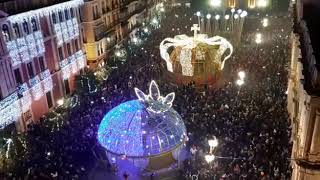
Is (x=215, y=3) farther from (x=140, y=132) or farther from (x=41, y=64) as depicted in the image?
(x=140, y=132)

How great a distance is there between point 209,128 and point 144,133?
5368mm

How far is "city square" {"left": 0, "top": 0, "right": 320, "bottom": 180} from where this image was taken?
21391 mm

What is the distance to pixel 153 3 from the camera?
73.2 metres

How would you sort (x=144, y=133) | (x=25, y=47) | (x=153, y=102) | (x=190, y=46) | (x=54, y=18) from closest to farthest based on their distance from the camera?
1. (x=144, y=133)
2. (x=153, y=102)
3. (x=25, y=47)
4. (x=54, y=18)
5. (x=190, y=46)

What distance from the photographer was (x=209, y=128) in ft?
83.1

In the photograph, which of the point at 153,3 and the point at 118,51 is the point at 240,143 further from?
the point at 153,3

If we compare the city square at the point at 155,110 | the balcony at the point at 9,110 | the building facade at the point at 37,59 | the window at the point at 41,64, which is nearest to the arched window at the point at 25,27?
the building facade at the point at 37,59

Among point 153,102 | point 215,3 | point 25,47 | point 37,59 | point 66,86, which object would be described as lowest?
point 66,86

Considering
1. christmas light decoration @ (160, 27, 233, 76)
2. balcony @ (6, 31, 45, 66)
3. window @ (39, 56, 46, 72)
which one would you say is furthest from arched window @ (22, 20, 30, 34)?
christmas light decoration @ (160, 27, 233, 76)

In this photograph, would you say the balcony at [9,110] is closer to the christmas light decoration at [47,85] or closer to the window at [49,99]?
the christmas light decoration at [47,85]

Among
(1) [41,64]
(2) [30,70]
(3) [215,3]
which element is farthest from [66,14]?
(3) [215,3]

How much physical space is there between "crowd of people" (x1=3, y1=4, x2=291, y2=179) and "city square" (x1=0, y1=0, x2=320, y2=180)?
0.08 meters

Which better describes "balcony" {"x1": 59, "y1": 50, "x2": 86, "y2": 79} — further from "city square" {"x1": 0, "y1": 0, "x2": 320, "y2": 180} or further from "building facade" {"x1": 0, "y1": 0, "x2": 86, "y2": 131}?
"city square" {"x1": 0, "y1": 0, "x2": 320, "y2": 180}

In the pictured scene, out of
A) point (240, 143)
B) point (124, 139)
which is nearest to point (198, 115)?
point (240, 143)
